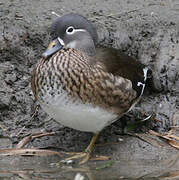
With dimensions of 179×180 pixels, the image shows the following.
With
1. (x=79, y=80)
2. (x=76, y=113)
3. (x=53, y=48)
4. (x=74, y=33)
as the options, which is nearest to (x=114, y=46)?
(x=74, y=33)

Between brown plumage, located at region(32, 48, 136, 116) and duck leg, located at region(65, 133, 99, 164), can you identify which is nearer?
brown plumage, located at region(32, 48, 136, 116)

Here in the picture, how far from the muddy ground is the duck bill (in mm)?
912

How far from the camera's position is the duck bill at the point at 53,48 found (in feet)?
15.1

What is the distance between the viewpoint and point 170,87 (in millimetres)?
5770

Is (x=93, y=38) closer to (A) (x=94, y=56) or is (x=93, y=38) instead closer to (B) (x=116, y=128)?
(A) (x=94, y=56)

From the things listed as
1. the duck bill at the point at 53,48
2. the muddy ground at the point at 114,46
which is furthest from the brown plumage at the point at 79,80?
the muddy ground at the point at 114,46

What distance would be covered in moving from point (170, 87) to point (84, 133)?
1.14 meters

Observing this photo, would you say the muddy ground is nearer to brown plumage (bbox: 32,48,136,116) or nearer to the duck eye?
brown plumage (bbox: 32,48,136,116)

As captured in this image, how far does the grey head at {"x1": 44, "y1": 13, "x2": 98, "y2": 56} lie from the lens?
15.1 ft

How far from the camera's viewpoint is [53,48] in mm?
4621

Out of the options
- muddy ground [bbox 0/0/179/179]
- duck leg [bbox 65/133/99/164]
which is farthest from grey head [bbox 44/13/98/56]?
muddy ground [bbox 0/0/179/179]

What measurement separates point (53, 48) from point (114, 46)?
1.41 meters

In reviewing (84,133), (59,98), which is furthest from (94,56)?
(84,133)

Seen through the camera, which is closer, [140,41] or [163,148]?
[163,148]
